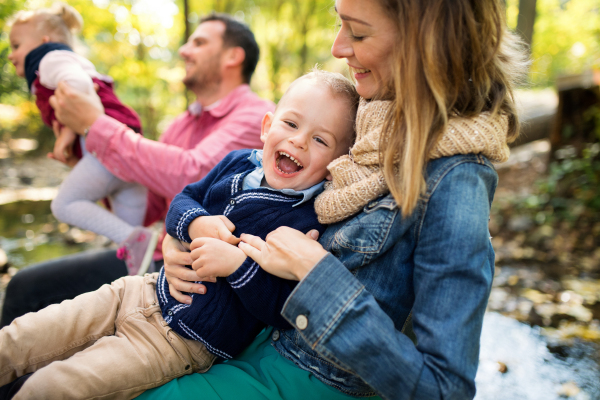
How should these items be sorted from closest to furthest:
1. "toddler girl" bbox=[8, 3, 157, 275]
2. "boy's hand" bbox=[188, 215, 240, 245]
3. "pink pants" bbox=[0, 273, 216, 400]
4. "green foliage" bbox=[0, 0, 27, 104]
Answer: "pink pants" bbox=[0, 273, 216, 400], "boy's hand" bbox=[188, 215, 240, 245], "toddler girl" bbox=[8, 3, 157, 275], "green foliage" bbox=[0, 0, 27, 104]

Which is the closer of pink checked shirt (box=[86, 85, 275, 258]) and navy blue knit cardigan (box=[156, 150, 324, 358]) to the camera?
navy blue knit cardigan (box=[156, 150, 324, 358])

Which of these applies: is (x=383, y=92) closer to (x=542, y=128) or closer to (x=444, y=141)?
(x=444, y=141)

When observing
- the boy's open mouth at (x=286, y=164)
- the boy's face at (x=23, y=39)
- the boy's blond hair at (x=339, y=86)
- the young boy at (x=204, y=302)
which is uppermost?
the boy's face at (x=23, y=39)

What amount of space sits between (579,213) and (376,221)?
13.7 ft

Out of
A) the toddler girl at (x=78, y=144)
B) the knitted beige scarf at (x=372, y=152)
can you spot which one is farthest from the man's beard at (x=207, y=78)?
the knitted beige scarf at (x=372, y=152)

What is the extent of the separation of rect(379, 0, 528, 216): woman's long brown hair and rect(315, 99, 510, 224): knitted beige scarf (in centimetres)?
4

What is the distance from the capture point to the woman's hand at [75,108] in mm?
2201

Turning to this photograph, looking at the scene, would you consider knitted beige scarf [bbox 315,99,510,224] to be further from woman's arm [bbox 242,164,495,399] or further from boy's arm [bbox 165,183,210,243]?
boy's arm [bbox 165,183,210,243]

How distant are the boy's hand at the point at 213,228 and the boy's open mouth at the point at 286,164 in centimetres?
28

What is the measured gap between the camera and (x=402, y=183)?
3.60 ft

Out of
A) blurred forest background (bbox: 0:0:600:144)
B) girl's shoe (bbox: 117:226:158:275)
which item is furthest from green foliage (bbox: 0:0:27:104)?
girl's shoe (bbox: 117:226:158:275)

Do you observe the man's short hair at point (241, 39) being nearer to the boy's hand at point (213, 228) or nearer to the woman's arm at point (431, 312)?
the boy's hand at point (213, 228)

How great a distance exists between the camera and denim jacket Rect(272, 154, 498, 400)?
3.31 ft

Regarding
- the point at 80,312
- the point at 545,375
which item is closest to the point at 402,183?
the point at 80,312
